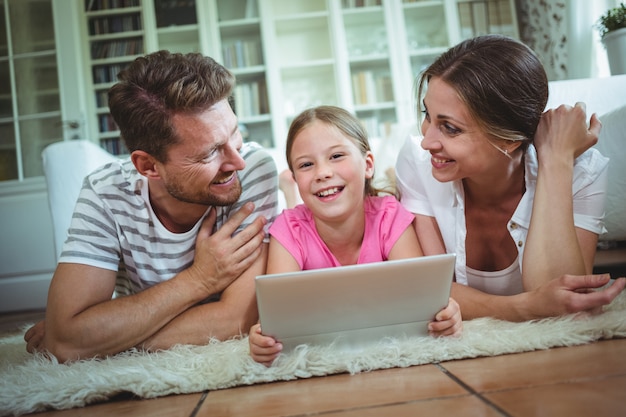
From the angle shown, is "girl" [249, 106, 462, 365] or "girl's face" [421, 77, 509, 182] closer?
"girl's face" [421, 77, 509, 182]

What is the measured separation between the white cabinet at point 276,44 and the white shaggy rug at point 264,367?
2857 millimetres

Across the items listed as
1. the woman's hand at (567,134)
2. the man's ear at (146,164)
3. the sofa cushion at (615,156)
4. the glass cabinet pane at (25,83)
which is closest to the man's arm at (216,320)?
the man's ear at (146,164)

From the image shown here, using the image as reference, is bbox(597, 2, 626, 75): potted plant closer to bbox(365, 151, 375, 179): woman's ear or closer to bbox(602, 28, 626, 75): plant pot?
bbox(602, 28, 626, 75): plant pot

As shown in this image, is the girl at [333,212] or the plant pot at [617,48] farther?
the plant pot at [617,48]

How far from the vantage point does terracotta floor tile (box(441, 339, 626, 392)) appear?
73 centimetres

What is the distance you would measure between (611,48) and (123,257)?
2.29 m

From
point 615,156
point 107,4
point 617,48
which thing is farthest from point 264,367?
point 107,4

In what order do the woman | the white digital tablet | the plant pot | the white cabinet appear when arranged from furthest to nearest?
the white cabinet, the plant pot, the woman, the white digital tablet

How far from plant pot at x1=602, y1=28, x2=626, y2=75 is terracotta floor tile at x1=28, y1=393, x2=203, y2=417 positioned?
2.35 metres

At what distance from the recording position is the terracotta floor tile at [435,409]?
0.63m

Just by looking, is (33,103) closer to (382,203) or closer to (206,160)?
(206,160)

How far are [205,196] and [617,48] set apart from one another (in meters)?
2.07

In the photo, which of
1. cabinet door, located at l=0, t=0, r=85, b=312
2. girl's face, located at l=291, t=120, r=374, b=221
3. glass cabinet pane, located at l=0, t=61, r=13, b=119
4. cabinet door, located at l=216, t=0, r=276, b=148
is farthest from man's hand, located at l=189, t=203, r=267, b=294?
glass cabinet pane, located at l=0, t=61, r=13, b=119

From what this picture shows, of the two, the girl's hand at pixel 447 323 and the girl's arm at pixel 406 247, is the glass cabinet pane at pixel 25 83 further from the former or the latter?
the girl's hand at pixel 447 323
